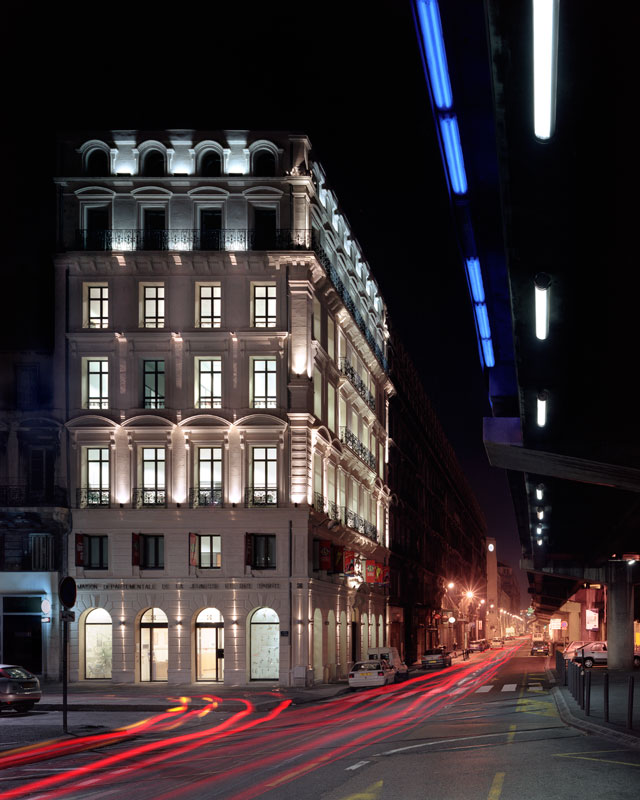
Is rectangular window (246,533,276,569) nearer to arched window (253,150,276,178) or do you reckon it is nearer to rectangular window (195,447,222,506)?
rectangular window (195,447,222,506)

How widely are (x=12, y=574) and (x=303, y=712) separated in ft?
66.0

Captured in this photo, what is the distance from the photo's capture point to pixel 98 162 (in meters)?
51.0

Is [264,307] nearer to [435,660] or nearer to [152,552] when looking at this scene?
[152,552]

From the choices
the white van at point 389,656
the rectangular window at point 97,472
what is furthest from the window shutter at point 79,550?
the white van at point 389,656

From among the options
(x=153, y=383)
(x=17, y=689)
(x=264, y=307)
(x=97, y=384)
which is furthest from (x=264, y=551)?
(x=17, y=689)

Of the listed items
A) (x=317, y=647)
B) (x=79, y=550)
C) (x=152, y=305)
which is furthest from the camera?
(x=317, y=647)

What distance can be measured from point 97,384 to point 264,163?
41.6 feet

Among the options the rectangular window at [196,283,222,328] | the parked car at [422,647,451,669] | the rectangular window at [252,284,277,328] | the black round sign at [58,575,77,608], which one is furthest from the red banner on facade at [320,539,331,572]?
the black round sign at [58,575,77,608]

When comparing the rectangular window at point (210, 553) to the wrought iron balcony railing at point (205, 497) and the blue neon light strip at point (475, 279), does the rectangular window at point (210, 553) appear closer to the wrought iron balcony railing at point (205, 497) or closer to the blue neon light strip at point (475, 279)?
the wrought iron balcony railing at point (205, 497)

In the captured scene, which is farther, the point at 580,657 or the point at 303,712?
the point at 580,657

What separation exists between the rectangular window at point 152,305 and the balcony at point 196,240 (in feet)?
6.08

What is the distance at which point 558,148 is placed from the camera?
428 inches

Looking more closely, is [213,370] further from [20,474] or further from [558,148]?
[558,148]

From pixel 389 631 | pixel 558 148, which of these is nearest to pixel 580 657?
pixel 389 631
